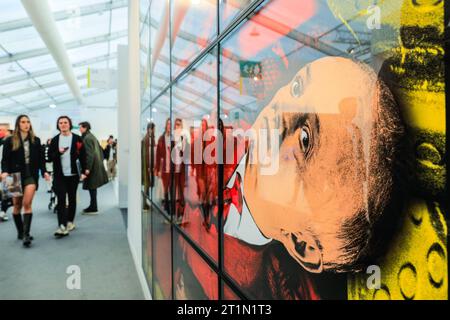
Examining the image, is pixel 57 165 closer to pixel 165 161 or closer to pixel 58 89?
pixel 165 161

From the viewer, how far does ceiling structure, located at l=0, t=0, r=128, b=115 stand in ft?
19.1

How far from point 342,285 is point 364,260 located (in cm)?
8

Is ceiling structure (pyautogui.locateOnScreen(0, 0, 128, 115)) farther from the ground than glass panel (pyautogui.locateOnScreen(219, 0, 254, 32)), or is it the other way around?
ceiling structure (pyautogui.locateOnScreen(0, 0, 128, 115))

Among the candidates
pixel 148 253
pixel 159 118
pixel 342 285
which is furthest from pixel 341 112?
pixel 148 253

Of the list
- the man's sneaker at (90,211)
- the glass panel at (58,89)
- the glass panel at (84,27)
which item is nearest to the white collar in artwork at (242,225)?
the man's sneaker at (90,211)

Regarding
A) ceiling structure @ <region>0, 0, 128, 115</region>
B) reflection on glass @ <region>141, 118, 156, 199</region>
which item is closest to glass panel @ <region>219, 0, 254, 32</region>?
reflection on glass @ <region>141, 118, 156, 199</region>

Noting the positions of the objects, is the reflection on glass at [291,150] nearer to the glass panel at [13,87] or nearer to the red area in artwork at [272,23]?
the red area in artwork at [272,23]

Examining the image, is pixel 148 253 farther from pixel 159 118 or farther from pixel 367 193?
pixel 367 193

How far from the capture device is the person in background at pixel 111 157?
22.1ft

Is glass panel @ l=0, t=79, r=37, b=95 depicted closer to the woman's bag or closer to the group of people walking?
the group of people walking

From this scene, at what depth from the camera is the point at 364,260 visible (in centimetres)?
52

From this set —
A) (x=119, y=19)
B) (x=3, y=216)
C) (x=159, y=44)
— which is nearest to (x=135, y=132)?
(x=159, y=44)

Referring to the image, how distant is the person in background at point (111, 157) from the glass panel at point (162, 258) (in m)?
4.38

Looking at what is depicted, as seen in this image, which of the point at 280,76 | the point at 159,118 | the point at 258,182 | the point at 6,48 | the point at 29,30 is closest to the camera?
the point at 280,76
